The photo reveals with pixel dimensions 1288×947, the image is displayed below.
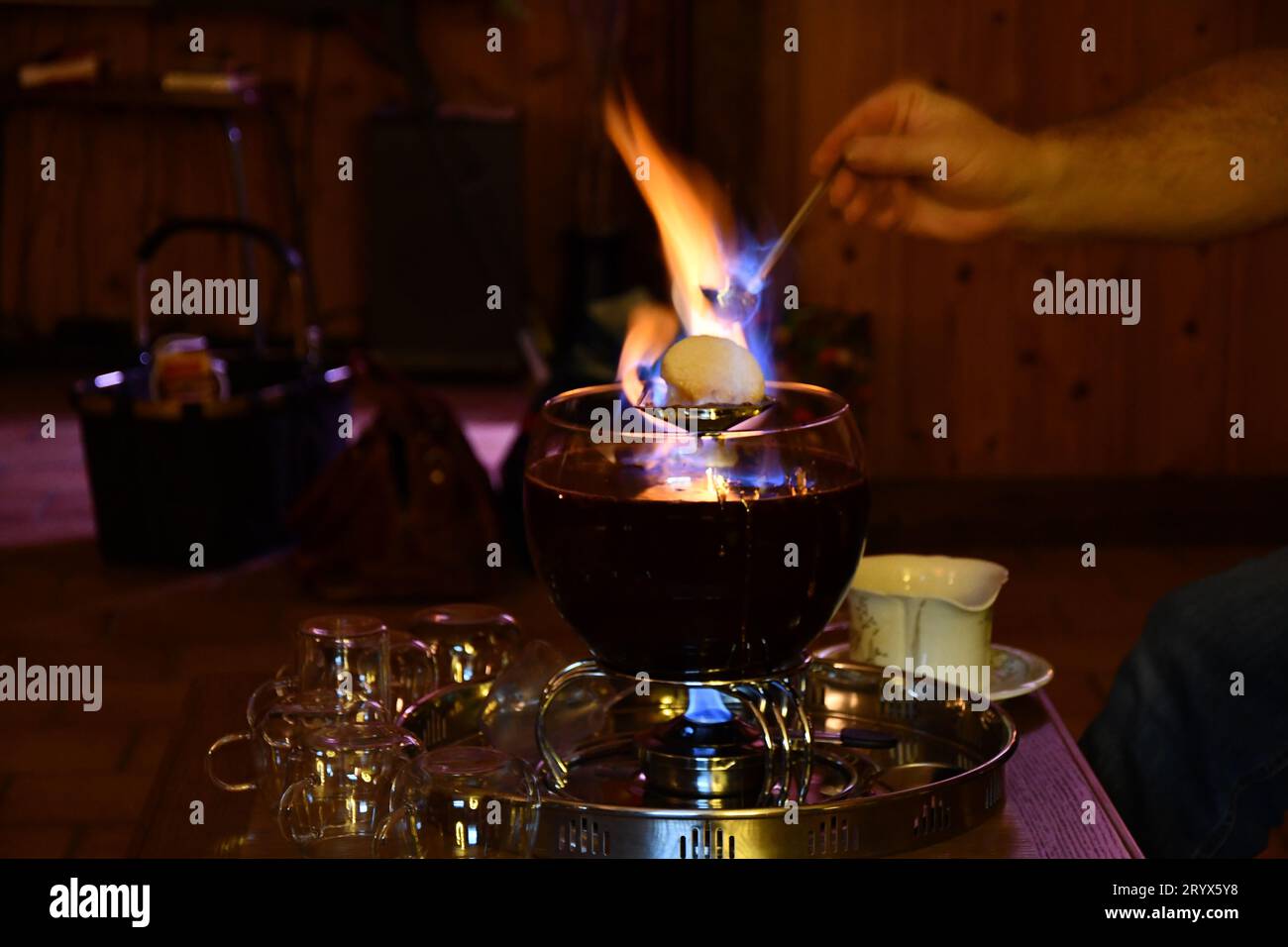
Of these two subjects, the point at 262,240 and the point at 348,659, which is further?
the point at 262,240

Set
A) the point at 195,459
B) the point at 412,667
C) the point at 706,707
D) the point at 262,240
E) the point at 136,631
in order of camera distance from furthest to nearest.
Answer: the point at 262,240 < the point at 195,459 < the point at 136,631 < the point at 412,667 < the point at 706,707

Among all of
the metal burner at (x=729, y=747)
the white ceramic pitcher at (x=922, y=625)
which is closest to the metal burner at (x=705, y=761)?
the metal burner at (x=729, y=747)

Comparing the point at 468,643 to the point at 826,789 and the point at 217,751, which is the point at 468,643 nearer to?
the point at 217,751

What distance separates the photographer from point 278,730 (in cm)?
93

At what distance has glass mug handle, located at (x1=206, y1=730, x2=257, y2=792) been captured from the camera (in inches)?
37.1

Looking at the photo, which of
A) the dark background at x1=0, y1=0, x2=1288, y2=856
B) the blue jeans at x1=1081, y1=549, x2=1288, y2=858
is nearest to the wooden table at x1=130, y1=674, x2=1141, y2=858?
the blue jeans at x1=1081, y1=549, x2=1288, y2=858

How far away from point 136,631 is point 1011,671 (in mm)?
1669

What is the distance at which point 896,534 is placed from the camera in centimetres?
296

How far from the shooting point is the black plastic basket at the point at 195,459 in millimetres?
2699

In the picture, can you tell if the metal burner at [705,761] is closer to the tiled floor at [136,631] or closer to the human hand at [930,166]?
the human hand at [930,166]

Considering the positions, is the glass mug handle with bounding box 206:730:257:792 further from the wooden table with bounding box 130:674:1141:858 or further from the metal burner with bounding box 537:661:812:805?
the metal burner with bounding box 537:661:812:805

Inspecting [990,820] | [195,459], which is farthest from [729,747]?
[195,459]
